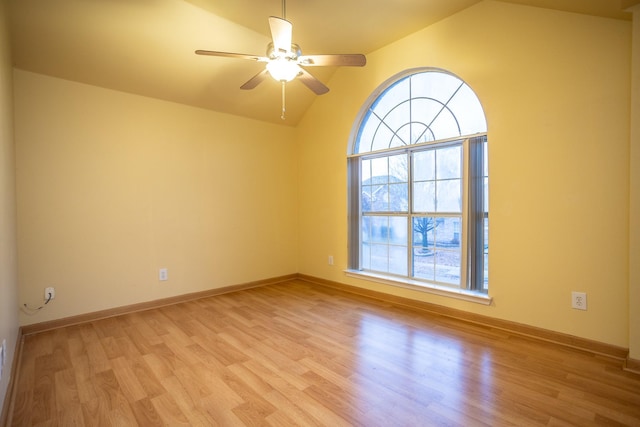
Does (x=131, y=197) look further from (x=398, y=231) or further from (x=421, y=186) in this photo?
(x=421, y=186)

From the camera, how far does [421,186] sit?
127 inches

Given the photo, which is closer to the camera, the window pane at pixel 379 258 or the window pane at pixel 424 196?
the window pane at pixel 424 196

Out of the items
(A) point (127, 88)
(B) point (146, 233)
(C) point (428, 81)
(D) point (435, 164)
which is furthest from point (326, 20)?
(B) point (146, 233)

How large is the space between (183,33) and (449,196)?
3093 mm

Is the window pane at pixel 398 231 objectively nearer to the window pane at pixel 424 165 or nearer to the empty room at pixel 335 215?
the empty room at pixel 335 215

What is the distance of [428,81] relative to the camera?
10.4ft

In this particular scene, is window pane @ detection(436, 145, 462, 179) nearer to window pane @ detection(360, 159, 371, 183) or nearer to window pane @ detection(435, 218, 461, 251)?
window pane @ detection(435, 218, 461, 251)

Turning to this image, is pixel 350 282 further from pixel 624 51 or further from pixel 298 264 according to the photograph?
pixel 624 51

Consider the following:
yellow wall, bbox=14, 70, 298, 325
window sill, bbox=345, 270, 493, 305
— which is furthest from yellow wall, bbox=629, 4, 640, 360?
yellow wall, bbox=14, 70, 298, 325

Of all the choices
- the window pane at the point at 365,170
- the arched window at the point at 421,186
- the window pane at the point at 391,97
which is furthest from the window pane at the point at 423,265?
the window pane at the point at 391,97

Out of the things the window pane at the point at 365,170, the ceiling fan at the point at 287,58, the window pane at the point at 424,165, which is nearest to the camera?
the ceiling fan at the point at 287,58

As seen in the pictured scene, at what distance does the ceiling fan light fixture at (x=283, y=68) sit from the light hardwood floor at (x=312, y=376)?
2123 mm

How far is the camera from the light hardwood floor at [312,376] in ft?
5.02

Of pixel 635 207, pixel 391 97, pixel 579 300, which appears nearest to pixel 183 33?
pixel 391 97
